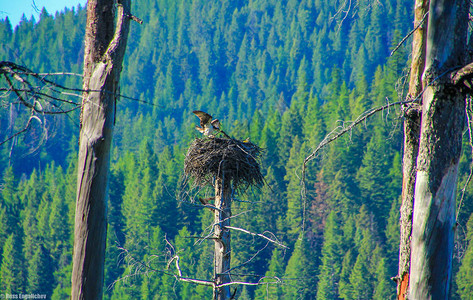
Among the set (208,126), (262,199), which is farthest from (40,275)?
(208,126)

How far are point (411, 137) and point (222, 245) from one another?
11.8 feet

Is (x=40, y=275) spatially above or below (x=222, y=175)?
below

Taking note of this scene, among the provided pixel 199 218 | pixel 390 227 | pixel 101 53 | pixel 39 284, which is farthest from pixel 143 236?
pixel 101 53

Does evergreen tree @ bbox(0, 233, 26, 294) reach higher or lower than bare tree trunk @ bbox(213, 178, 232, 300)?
lower

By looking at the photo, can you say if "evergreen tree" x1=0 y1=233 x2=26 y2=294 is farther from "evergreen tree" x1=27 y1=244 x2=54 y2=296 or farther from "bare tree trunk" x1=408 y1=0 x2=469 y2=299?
"bare tree trunk" x1=408 y1=0 x2=469 y2=299

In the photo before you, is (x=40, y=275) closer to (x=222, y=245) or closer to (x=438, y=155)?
(x=222, y=245)

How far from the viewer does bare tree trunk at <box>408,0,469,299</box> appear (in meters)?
4.60

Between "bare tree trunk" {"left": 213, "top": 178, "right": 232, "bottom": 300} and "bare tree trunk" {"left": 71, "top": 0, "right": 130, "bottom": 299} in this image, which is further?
"bare tree trunk" {"left": 213, "top": 178, "right": 232, "bottom": 300}

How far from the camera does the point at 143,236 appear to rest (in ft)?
189

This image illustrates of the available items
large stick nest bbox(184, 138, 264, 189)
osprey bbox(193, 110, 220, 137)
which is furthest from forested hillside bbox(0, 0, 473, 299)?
osprey bbox(193, 110, 220, 137)

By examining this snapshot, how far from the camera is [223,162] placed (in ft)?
29.2

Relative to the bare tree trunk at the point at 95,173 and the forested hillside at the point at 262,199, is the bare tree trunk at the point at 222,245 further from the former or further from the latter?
the bare tree trunk at the point at 95,173

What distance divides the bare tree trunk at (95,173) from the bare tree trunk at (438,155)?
258 cm

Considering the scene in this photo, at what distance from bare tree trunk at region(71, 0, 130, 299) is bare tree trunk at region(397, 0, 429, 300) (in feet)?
9.08
